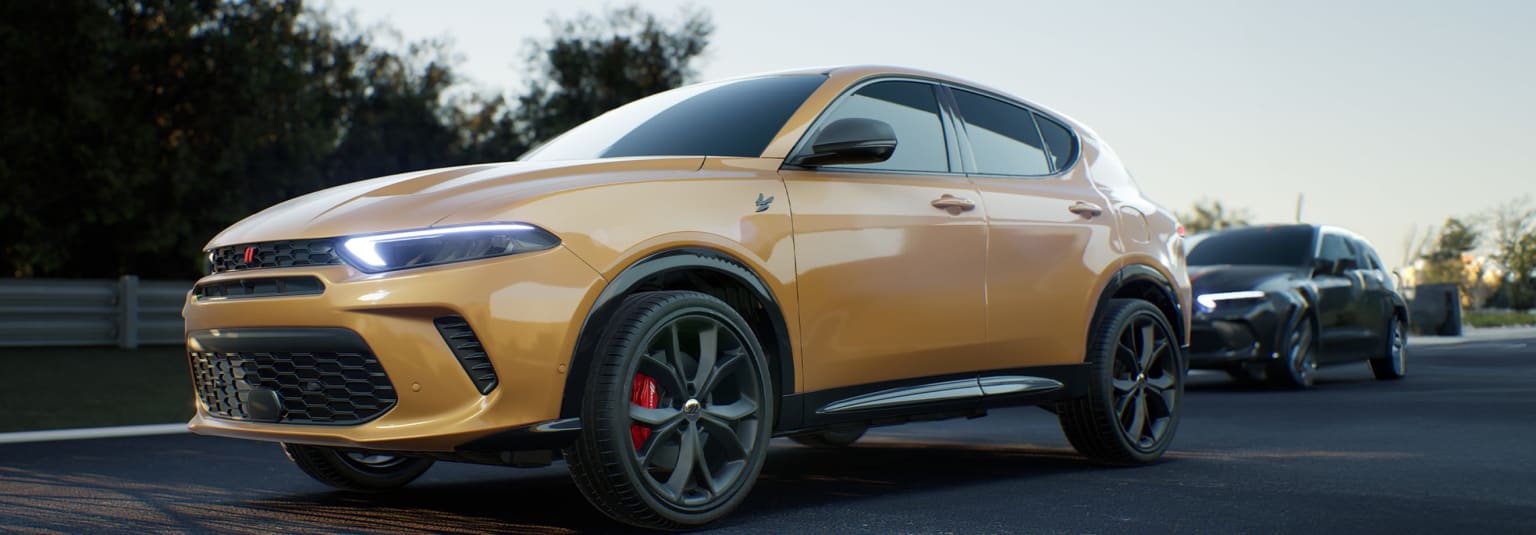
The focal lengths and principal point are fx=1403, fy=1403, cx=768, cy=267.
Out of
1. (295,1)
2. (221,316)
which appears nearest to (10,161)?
(295,1)

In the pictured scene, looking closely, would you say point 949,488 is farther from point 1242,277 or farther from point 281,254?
point 1242,277

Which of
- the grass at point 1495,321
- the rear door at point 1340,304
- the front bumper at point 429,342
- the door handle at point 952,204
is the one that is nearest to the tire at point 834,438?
the door handle at point 952,204

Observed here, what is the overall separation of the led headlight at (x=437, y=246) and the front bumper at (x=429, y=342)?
0.04m

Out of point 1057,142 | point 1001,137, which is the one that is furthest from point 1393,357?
point 1001,137

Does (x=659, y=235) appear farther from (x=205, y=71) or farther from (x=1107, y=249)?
(x=205, y=71)

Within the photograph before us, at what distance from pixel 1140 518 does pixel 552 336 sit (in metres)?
2.15

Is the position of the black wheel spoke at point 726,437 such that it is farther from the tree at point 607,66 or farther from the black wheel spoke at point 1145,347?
the tree at point 607,66

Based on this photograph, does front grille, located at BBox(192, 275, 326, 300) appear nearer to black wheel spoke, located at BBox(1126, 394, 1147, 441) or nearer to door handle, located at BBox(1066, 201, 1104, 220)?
Result: door handle, located at BBox(1066, 201, 1104, 220)

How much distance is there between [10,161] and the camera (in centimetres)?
2477

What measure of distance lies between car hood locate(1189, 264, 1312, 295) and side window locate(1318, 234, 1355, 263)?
493mm

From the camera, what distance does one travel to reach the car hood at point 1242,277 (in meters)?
12.0

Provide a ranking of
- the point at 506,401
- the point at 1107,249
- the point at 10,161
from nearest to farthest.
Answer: the point at 506,401 < the point at 1107,249 < the point at 10,161

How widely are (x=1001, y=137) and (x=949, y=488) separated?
159 cm

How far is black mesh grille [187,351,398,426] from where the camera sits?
407 centimetres
